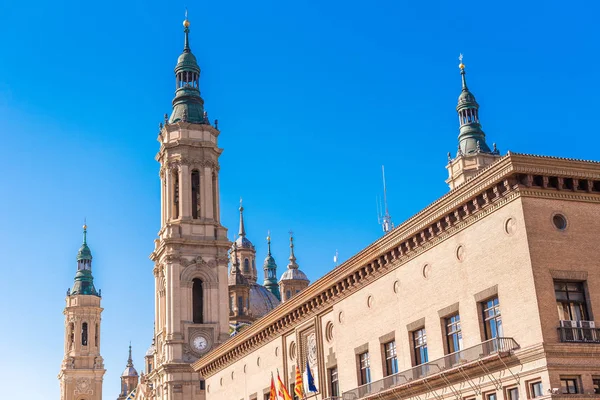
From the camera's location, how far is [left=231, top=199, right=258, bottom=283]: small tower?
144 meters

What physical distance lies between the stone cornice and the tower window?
36822 mm

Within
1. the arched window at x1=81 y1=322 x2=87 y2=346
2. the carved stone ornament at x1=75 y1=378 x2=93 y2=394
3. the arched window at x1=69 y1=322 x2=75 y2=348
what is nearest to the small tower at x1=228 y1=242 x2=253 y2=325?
the arched window at x1=81 y1=322 x2=87 y2=346

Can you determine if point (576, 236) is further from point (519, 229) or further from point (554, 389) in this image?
point (554, 389)

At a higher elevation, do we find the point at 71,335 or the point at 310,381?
the point at 71,335

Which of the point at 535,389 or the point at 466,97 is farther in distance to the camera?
the point at 466,97

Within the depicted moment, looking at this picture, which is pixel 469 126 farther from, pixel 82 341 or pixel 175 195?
pixel 82 341

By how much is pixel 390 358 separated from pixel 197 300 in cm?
4719

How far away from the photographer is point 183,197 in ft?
279

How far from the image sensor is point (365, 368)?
4250 cm

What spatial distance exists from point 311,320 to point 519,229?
61.9 ft

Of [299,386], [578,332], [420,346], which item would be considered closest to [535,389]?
[578,332]

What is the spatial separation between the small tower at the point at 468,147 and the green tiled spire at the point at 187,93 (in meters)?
25.6

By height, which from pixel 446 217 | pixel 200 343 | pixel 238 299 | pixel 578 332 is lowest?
pixel 578 332

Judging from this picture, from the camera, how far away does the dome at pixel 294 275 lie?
13512 cm
